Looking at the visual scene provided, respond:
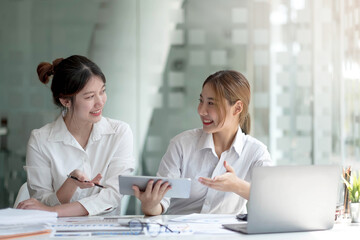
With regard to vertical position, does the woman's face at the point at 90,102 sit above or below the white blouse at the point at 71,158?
above

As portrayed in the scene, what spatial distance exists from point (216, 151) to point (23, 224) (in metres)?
1.19

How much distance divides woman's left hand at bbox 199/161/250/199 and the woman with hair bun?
2.36ft

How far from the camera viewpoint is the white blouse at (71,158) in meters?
3.09

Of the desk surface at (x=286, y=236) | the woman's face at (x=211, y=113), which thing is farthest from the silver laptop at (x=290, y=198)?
the woman's face at (x=211, y=113)

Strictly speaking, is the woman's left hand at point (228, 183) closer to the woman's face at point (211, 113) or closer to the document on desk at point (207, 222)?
the document on desk at point (207, 222)

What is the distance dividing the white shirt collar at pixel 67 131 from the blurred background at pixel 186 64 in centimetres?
141

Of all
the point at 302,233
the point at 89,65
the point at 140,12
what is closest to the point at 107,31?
the point at 140,12

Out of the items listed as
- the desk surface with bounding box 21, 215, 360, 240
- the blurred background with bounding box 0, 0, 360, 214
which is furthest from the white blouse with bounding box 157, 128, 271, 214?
the blurred background with bounding box 0, 0, 360, 214

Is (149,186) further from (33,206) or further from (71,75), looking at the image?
(71,75)

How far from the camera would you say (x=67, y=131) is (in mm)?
3158

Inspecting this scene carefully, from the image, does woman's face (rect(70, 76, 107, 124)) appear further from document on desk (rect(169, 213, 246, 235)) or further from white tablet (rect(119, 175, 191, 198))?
document on desk (rect(169, 213, 246, 235))

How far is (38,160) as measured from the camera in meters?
3.12

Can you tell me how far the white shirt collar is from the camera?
10.3 ft

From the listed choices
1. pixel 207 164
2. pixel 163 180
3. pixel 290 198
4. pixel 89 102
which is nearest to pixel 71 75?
pixel 89 102
